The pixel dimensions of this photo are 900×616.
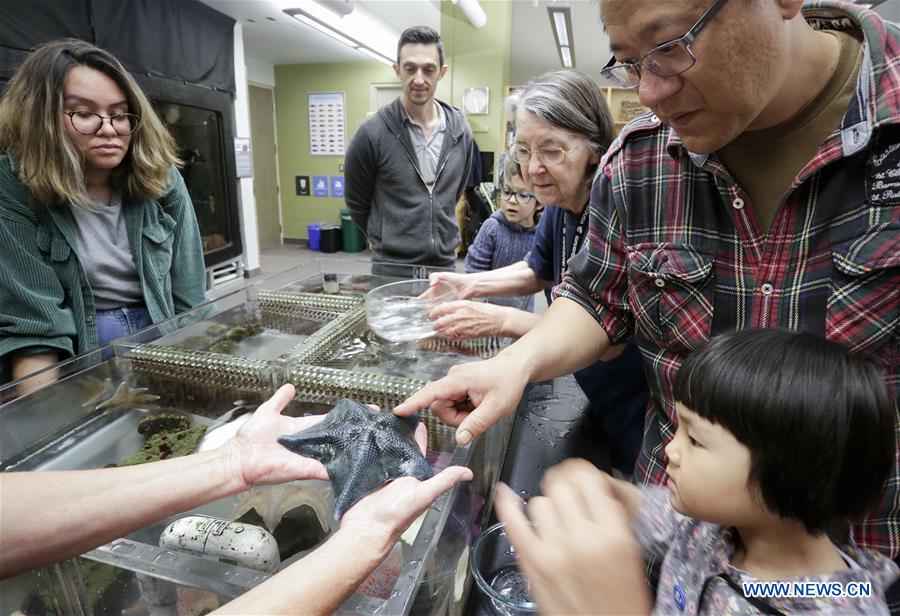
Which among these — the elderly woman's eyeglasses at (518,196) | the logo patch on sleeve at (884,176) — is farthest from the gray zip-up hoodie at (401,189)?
the logo patch on sleeve at (884,176)

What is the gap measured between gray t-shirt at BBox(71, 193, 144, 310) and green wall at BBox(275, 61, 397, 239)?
833cm

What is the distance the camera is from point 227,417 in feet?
5.33

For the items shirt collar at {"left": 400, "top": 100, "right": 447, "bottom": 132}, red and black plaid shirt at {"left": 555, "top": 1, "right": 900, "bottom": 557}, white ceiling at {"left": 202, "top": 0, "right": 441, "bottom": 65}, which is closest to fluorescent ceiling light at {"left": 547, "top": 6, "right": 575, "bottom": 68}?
white ceiling at {"left": 202, "top": 0, "right": 441, "bottom": 65}

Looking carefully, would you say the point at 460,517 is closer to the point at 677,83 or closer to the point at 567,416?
the point at 567,416

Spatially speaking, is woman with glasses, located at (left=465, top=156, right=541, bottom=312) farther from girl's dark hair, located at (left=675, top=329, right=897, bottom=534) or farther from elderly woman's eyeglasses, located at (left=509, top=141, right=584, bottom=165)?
girl's dark hair, located at (left=675, top=329, right=897, bottom=534)

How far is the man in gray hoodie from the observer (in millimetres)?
3441

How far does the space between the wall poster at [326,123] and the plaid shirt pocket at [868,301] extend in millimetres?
9903

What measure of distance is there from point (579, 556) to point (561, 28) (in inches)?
295

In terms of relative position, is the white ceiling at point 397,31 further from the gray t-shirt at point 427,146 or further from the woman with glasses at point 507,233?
the woman with glasses at point 507,233

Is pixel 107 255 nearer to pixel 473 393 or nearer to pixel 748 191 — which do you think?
pixel 473 393

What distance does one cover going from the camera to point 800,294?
42.4 inches

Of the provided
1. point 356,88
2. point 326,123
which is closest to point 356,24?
point 356,88

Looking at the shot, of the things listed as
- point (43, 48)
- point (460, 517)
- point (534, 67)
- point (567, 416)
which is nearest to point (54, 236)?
point (43, 48)

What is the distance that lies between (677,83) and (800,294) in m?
0.51
